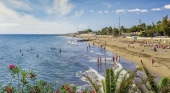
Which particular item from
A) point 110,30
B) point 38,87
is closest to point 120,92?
point 38,87

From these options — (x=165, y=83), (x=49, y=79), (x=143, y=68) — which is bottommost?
(x=49, y=79)

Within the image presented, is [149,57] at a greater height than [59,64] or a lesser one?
greater

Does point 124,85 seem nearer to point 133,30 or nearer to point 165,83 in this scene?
point 165,83

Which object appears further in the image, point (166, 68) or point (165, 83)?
point (166, 68)

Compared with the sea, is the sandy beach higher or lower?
higher

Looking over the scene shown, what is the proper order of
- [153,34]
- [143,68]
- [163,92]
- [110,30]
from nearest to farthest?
[163,92] < [143,68] < [153,34] < [110,30]

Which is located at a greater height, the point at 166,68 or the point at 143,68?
the point at 143,68

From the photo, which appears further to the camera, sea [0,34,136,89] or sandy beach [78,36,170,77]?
sandy beach [78,36,170,77]

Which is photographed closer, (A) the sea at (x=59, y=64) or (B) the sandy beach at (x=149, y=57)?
(A) the sea at (x=59, y=64)

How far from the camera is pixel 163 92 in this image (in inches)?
267

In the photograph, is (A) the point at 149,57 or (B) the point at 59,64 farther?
(A) the point at 149,57

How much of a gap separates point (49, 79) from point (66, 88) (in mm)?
19513

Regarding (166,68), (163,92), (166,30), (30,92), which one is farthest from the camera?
(166,30)

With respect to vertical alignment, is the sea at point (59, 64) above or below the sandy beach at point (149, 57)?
below
